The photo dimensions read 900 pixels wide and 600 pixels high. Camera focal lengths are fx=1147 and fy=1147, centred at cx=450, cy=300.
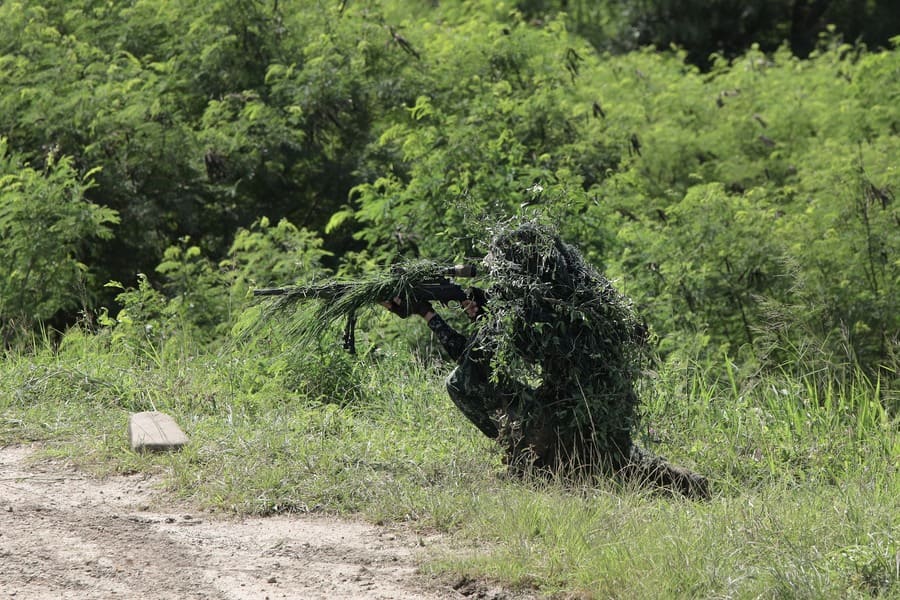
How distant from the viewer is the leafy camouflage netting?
5.14 metres

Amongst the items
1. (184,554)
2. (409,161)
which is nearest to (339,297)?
(184,554)

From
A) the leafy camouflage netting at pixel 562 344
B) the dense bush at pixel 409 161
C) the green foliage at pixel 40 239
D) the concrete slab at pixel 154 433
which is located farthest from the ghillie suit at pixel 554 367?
the green foliage at pixel 40 239

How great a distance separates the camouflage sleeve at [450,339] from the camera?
5.41 metres

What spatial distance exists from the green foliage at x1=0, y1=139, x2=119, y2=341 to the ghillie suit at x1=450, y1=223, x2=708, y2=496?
4.75m

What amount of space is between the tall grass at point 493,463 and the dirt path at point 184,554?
156 millimetres

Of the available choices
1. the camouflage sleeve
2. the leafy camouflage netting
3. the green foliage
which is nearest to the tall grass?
the leafy camouflage netting

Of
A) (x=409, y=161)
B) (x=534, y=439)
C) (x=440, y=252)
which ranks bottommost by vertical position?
(x=534, y=439)

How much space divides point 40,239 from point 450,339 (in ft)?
16.6

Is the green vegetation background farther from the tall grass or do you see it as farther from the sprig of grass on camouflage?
the sprig of grass on camouflage

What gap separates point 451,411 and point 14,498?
7.60 ft

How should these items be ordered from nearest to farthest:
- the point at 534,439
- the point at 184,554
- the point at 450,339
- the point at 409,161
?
1. the point at 184,554
2. the point at 534,439
3. the point at 450,339
4. the point at 409,161

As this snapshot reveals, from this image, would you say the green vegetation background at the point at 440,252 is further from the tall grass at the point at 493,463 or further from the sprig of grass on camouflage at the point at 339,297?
the sprig of grass on camouflage at the point at 339,297

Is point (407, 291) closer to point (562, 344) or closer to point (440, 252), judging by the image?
point (562, 344)

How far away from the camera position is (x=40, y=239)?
30.2ft
